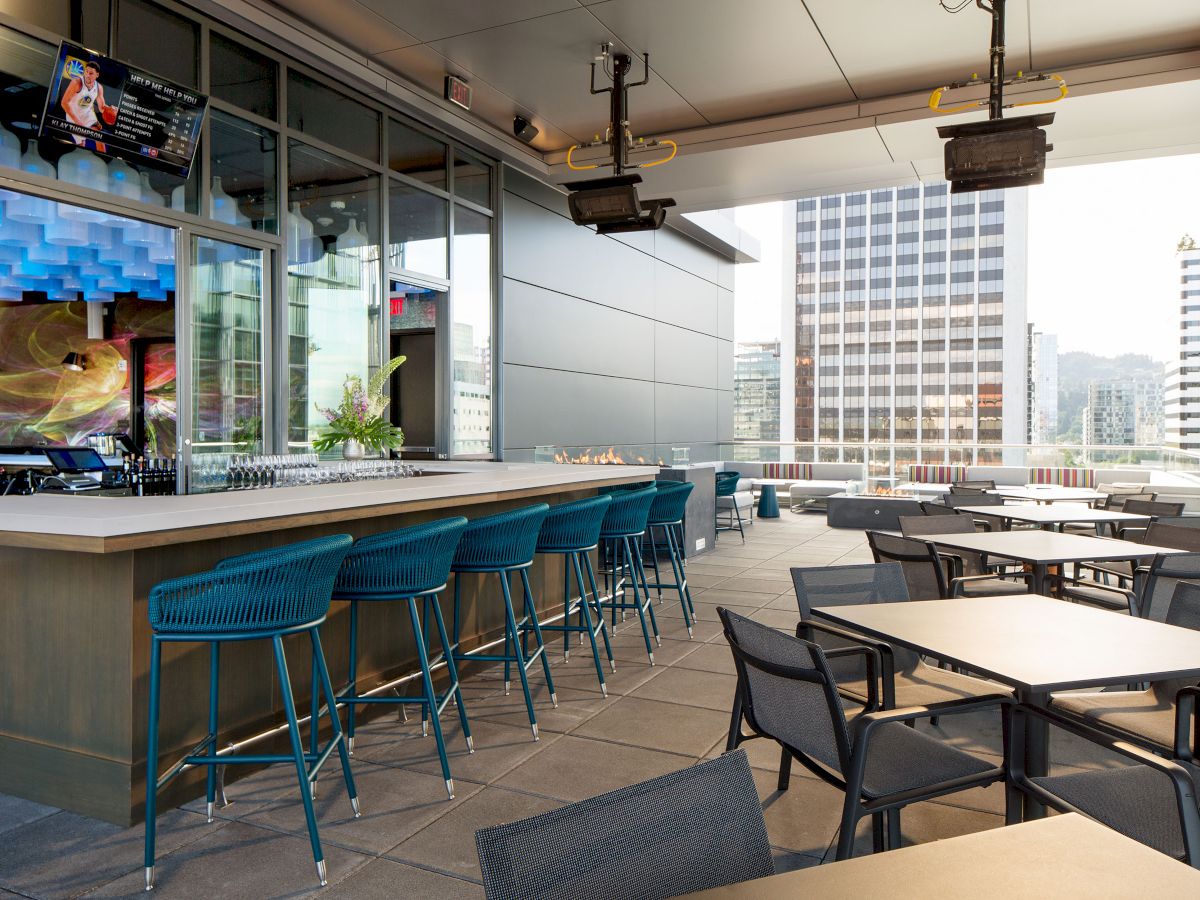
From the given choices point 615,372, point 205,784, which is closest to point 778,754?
point 205,784

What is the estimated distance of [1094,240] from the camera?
48.4 metres

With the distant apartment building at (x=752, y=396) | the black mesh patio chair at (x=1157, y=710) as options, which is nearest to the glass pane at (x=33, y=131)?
the black mesh patio chair at (x=1157, y=710)

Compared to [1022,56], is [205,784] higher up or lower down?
lower down

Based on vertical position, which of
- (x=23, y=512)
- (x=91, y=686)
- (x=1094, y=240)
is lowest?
(x=91, y=686)

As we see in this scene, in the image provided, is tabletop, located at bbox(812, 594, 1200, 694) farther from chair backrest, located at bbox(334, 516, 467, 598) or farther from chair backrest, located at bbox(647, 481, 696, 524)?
chair backrest, located at bbox(647, 481, 696, 524)

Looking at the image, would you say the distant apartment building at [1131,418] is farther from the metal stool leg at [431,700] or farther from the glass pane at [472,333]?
the metal stool leg at [431,700]

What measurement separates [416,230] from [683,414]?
6382 millimetres

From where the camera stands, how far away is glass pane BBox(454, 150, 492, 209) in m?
7.63

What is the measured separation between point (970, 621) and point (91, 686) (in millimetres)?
2747

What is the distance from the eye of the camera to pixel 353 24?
5.50m

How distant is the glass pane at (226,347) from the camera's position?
5.20 metres

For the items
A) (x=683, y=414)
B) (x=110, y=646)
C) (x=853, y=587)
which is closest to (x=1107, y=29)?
(x=853, y=587)

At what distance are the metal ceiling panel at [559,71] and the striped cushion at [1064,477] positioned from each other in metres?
6.36

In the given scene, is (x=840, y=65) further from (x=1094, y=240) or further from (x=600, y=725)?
(x=1094, y=240)
